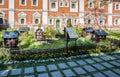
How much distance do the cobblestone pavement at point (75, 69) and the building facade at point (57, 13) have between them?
1781cm

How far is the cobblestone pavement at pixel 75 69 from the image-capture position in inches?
317

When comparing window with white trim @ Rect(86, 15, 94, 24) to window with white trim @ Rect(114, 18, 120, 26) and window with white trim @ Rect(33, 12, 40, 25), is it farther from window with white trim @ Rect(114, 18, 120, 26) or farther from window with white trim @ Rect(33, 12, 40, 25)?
window with white trim @ Rect(33, 12, 40, 25)

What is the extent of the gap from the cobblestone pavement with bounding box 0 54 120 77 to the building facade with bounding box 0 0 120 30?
1781 cm

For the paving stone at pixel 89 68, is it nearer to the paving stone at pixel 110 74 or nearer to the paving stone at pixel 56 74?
the paving stone at pixel 110 74

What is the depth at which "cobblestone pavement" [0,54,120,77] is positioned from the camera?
8.05 metres

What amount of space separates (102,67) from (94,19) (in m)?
22.5

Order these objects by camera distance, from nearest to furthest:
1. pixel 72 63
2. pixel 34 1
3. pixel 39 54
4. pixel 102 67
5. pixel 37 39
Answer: pixel 102 67
pixel 72 63
pixel 39 54
pixel 37 39
pixel 34 1

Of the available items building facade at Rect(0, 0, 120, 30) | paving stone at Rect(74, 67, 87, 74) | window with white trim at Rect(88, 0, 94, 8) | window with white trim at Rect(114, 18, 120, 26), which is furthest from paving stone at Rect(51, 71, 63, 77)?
window with white trim at Rect(114, 18, 120, 26)

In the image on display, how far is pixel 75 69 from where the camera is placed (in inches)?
344

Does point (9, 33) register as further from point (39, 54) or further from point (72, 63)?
point (72, 63)

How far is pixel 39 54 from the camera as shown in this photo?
11188mm

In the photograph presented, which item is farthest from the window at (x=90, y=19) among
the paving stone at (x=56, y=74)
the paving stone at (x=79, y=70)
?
the paving stone at (x=56, y=74)

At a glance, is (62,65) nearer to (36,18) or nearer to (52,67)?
(52,67)

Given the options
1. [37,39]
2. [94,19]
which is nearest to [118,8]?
[94,19]
